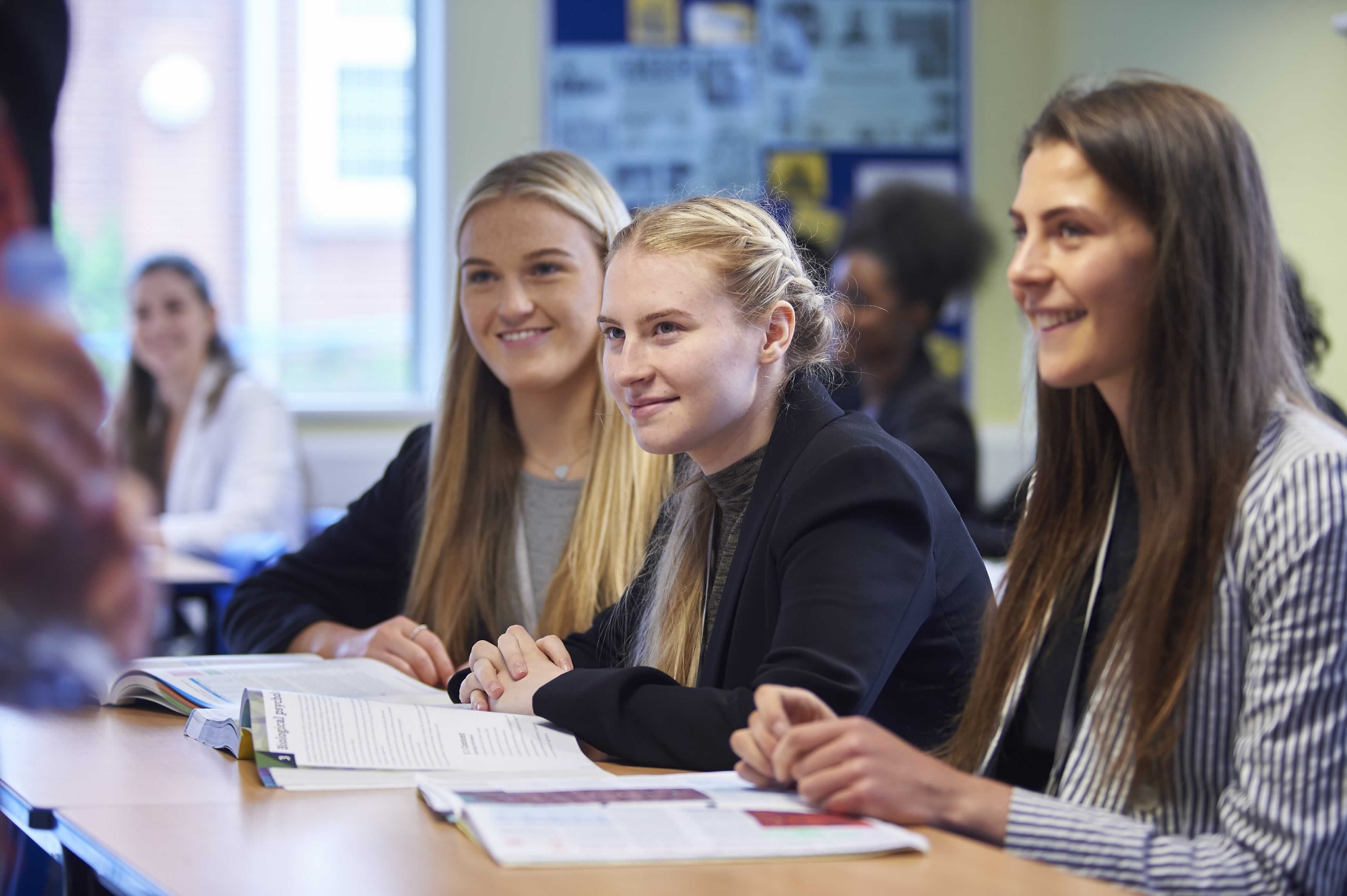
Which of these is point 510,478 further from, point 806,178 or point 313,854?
point 806,178

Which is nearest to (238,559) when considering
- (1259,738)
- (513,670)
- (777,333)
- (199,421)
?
(199,421)

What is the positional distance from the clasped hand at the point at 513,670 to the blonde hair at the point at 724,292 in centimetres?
14

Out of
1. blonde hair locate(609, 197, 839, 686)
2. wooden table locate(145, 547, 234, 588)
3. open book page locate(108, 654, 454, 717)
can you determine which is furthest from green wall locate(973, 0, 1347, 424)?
wooden table locate(145, 547, 234, 588)

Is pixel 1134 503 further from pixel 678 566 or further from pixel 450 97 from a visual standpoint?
pixel 450 97

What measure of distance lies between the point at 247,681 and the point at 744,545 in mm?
650

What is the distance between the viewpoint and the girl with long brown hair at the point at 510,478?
6.70ft

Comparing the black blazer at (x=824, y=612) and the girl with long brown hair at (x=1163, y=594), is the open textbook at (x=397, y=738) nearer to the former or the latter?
the black blazer at (x=824, y=612)

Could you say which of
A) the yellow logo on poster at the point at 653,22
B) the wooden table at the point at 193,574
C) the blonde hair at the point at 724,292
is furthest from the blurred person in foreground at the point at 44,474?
the yellow logo on poster at the point at 653,22

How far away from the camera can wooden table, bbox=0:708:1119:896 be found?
953 millimetres

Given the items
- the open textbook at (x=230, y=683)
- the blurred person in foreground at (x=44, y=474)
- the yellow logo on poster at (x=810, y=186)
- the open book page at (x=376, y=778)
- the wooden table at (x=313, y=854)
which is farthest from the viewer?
the yellow logo on poster at (x=810, y=186)

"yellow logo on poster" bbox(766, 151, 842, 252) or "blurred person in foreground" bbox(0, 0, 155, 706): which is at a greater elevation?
"yellow logo on poster" bbox(766, 151, 842, 252)

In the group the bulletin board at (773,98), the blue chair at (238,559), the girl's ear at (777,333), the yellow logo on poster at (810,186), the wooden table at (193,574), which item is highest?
the bulletin board at (773,98)

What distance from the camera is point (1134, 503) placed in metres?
1.35

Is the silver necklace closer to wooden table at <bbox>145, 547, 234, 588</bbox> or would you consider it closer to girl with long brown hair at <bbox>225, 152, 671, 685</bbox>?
girl with long brown hair at <bbox>225, 152, 671, 685</bbox>
